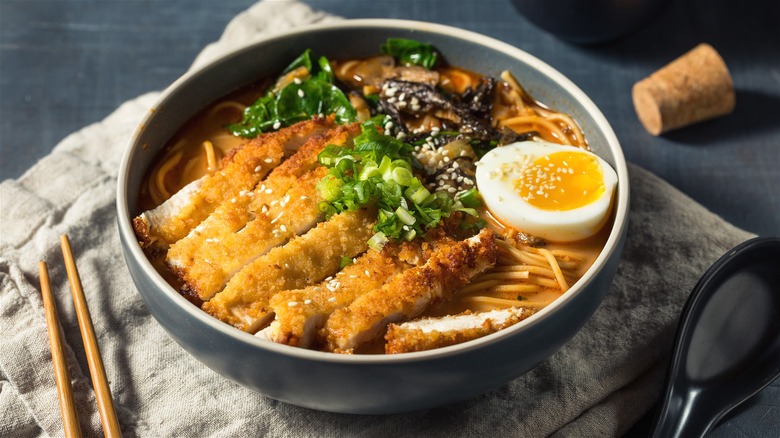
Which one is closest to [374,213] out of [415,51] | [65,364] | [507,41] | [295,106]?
[295,106]

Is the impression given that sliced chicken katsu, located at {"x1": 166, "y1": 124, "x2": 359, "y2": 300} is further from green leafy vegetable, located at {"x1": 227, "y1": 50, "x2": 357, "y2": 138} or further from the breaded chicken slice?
green leafy vegetable, located at {"x1": 227, "y1": 50, "x2": 357, "y2": 138}

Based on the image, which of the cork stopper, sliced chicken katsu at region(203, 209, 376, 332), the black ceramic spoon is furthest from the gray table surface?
sliced chicken katsu at region(203, 209, 376, 332)

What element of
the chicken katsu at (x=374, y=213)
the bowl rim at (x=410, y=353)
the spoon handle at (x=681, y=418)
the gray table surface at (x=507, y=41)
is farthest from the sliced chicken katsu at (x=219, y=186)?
the spoon handle at (x=681, y=418)

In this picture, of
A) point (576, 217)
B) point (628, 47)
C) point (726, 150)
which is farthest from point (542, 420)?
point (628, 47)

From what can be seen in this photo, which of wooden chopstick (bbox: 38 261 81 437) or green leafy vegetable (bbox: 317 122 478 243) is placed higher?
green leafy vegetable (bbox: 317 122 478 243)

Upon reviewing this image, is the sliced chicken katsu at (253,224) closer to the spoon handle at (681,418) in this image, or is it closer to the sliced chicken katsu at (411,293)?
the sliced chicken katsu at (411,293)

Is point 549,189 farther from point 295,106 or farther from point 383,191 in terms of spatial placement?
point 295,106
